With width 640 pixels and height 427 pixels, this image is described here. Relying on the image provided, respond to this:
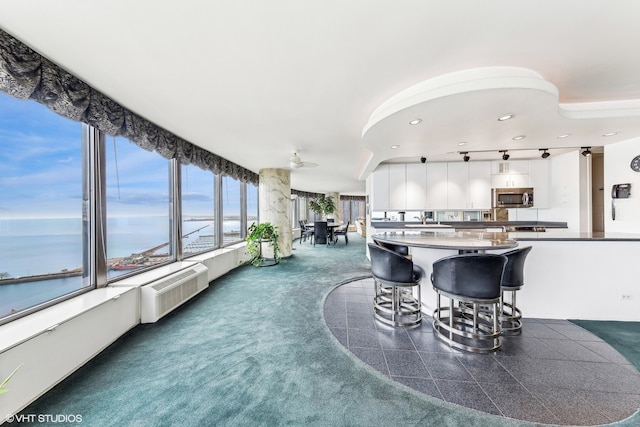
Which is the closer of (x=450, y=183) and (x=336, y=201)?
(x=450, y=183)

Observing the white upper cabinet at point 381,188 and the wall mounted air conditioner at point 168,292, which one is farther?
the white upper cabinet at point 381,188

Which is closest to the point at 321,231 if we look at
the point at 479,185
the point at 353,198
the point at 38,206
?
the point at 479,185

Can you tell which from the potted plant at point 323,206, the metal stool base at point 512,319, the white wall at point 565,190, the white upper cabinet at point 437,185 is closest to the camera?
the metal stool base at point 512,319

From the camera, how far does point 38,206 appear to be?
1826mm

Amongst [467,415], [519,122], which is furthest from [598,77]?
[467,415]

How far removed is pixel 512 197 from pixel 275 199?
5433 mm

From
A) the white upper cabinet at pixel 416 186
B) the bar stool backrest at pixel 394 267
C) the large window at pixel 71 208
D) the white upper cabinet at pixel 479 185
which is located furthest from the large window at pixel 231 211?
the white upper cabinet at pixel 479 185

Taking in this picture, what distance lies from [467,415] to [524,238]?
216 centimetres

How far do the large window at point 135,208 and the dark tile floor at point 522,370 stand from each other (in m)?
2.59

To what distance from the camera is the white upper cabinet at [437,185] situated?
5.15m

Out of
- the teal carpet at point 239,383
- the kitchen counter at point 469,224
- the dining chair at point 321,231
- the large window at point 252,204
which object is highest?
the large window at point 252,204

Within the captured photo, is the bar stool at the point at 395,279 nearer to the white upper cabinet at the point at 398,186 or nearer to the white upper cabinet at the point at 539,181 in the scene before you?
the white upper cabinet at the point at 398,186

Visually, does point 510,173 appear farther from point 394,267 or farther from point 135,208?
point 135,208
